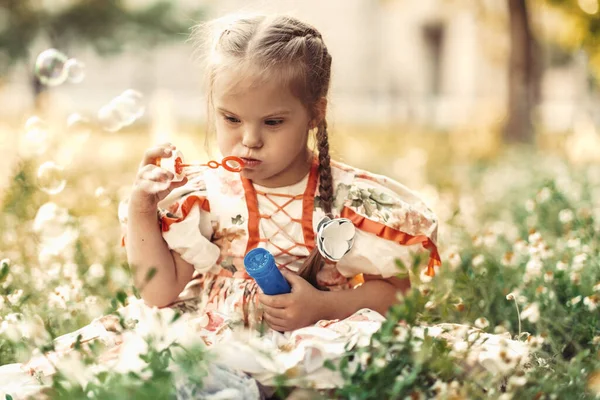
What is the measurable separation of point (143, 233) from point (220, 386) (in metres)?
0.59

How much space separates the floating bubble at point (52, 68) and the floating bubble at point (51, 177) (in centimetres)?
36

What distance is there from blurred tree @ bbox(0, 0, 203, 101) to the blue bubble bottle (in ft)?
50.6

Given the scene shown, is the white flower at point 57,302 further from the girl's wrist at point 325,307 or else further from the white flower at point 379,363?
the white flower at point 379,363

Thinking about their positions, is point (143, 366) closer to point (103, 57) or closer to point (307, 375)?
point (307, 375)

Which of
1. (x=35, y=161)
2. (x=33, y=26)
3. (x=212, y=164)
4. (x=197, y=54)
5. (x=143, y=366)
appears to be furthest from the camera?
(x=33, y=26)

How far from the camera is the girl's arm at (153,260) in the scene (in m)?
2.66

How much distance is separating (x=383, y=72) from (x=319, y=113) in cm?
2554

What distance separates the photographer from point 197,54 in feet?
9.73

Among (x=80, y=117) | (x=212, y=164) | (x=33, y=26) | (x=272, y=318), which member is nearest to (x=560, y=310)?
(x=272, y=318)

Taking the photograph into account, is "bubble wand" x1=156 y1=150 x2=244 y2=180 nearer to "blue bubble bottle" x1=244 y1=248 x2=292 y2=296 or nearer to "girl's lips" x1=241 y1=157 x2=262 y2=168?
"girl's lips" x1=241 y1=157 x2=262 y2=168

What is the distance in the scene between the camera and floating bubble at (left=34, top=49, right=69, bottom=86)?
11.3 feet

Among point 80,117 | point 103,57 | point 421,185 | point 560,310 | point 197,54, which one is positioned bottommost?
point 103,57

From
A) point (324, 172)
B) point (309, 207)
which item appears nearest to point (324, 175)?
point (324, 172)

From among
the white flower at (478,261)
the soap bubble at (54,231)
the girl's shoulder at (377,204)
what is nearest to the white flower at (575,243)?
the white flower at (478,261)
